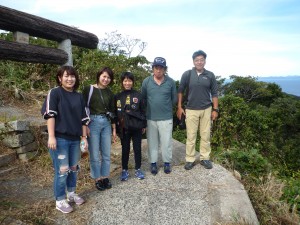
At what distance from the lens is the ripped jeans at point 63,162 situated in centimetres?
311

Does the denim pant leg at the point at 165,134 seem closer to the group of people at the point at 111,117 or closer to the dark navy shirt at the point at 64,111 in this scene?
the group of people at the point at 111,117

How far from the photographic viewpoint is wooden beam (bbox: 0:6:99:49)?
3.33m

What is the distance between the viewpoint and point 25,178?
169 inches

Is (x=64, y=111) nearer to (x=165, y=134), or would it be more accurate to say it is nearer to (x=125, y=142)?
(x=125, y=142)

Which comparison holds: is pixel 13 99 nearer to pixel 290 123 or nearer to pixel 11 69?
pixel 11 69

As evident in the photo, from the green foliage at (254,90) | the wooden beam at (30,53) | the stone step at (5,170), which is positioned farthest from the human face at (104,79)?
the green foliage at (254,90)

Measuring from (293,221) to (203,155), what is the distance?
63.7 inches

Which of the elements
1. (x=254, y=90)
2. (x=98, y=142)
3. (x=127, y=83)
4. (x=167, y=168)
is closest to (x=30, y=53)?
(x=127, y=83)

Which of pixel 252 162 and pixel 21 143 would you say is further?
pixel 252 162

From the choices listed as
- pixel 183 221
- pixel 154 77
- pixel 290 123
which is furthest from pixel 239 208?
pixel 290 123

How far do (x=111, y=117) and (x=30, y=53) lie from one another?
1318 millimetres

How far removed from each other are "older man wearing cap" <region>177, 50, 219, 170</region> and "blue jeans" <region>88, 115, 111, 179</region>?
1.41 meters

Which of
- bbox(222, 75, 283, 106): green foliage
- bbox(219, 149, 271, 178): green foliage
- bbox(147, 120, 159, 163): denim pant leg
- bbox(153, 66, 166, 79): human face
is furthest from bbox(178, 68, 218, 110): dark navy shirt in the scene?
bbox(222, 75, 283, 106): green foliage

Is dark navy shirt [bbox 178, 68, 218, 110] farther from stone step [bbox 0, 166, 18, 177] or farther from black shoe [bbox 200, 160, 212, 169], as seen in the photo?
stone step [bbox 0, 166, 18, 177]
